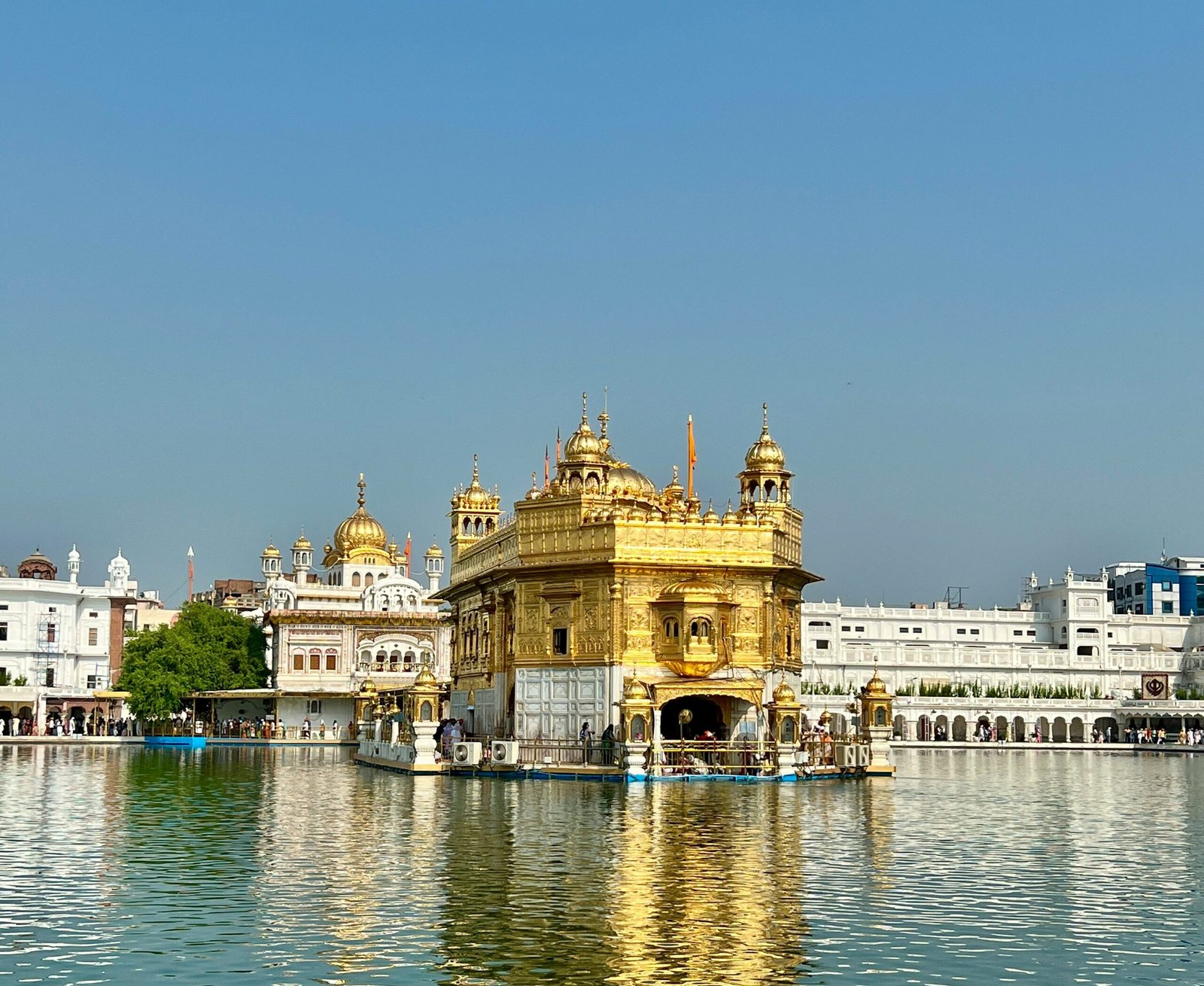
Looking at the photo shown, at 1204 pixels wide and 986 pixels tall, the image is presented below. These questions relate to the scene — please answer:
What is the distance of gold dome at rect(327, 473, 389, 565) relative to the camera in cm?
8944

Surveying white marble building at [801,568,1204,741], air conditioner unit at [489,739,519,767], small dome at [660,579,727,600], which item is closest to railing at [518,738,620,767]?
air conditioner unit at [489,739,519,767]

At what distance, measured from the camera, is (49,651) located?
80812 millimetres

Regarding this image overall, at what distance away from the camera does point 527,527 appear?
4294cm

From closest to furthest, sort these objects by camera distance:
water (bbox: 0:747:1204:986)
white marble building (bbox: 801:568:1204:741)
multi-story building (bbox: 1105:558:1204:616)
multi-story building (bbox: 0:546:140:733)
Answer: water (bbox: 0:747:1204:986), multi-story building (bbox: 0:546:140:733), white marble building (bbox: 801:568:1204:741), multi-story building (bbox: 1105:558:1204:616)

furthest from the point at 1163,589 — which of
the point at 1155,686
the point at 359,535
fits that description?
the point at 359,535

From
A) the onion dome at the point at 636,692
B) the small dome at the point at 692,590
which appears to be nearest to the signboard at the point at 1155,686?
the small dome at the point at 692,590

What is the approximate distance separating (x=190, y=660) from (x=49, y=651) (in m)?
9.84

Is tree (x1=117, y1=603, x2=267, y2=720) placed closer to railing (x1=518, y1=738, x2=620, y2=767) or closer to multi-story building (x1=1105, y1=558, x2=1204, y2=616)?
railing (x1=518, y1=738, x2=620, y2=767)

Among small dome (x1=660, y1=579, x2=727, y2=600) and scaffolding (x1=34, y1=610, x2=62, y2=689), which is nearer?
small dome (x1=660, y1=579, x2=727, y2=600)

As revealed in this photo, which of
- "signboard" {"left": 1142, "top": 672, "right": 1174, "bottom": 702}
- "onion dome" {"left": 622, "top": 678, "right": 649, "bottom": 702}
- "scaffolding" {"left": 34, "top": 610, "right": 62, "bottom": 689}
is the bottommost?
"onion dome" {"left": 622, "top": 678, "right": 649, "bottom": 702}

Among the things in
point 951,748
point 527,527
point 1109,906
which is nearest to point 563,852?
point 1109,906

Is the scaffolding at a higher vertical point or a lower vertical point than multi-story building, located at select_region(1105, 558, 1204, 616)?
lower

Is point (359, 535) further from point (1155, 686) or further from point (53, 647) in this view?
point (1155, 686)

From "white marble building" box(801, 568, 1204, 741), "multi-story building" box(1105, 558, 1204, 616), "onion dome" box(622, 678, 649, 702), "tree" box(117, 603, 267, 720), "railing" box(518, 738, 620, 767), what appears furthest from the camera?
"multi-story building" box(1105, 558, 1204, 616)
